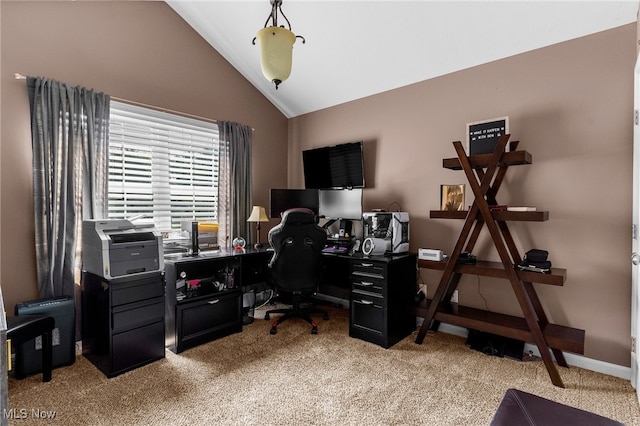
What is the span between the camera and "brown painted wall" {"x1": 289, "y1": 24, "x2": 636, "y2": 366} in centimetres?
230

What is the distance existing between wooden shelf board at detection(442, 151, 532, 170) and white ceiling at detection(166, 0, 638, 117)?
0.91 m

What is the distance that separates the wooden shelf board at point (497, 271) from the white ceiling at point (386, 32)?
171 cm

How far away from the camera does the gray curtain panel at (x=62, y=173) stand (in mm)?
2477

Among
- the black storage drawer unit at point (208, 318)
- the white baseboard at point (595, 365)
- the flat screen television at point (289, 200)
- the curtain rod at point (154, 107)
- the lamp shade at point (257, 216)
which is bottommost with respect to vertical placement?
the white baseboard at point (595, 365)

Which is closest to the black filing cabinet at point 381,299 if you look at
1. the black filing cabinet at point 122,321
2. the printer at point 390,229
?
the printer at point 390,229

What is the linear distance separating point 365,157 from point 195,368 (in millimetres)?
2596

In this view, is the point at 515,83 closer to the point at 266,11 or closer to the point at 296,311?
the point at 266,11

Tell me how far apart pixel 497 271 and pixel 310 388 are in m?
1.57

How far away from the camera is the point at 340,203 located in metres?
3.63

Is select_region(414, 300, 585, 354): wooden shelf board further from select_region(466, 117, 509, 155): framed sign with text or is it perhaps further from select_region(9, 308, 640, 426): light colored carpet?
select_region(466, 117, 509, 155): framed sign with text

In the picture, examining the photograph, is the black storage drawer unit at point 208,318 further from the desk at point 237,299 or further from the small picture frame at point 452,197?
the small picture frame at point 452,197

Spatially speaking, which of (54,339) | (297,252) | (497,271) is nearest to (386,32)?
(297,252)

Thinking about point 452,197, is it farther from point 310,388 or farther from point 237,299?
point 237,299

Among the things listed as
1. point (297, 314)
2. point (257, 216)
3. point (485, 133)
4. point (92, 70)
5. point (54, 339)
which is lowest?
point (297, 314)
